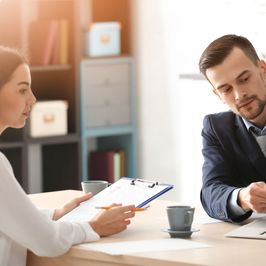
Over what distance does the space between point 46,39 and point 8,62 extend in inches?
122

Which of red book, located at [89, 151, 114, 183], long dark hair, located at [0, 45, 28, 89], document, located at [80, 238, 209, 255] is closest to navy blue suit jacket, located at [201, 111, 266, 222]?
document, located at [80, 238, 209, 255]

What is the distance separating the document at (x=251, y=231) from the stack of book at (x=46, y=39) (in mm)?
3222

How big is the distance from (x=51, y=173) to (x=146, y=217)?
320 centimetres

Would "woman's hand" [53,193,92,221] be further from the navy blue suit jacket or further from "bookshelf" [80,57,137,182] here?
"bookshelf" [80,57,137,182]

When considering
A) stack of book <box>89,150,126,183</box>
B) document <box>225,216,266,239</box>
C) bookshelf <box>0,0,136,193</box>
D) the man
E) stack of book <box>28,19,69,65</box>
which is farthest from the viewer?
stack of book <box>89,150,126,183</box>

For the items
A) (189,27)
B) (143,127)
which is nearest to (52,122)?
(143,127)

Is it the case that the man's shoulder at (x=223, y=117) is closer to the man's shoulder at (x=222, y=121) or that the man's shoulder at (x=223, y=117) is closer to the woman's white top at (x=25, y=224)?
the man's shoulder at (x=222, y=121)

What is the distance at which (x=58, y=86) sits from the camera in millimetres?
5871

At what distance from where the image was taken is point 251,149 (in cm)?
288

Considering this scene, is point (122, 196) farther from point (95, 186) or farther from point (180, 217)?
point (180, 217)

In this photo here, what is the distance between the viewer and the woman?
7.66 feet

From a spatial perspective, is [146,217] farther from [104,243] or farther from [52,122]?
[52,122]

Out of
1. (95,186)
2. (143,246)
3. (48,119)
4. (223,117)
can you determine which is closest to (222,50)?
(223,117)

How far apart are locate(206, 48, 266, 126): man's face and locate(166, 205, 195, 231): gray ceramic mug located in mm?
482
